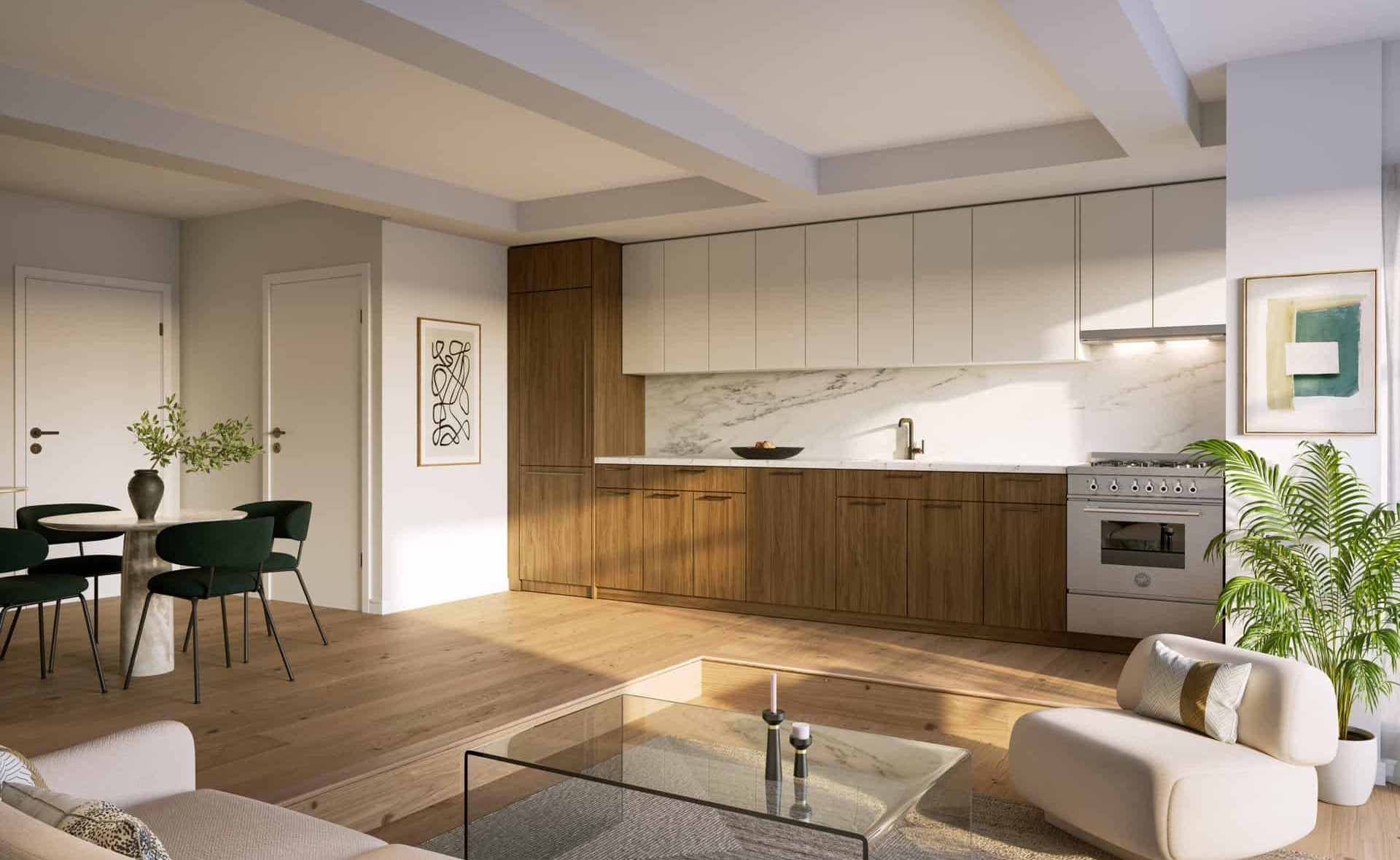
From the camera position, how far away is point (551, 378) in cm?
708

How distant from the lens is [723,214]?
6.17 meters

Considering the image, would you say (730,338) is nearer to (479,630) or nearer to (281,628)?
(479,630)

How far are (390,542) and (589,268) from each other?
7.12ft

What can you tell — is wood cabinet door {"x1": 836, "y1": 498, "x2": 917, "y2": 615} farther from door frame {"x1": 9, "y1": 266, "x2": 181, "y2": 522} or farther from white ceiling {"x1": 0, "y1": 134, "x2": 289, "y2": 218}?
door frame {"x1": 9, "y1": 266, "x2": 181, "y2": 522}

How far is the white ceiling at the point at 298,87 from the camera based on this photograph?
147 inches

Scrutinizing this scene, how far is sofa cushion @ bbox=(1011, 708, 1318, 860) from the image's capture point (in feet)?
9.36

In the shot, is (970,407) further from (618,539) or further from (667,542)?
(618,539)

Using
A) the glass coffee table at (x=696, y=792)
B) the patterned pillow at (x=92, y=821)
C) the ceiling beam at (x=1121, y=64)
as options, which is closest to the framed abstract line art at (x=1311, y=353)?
the ceiling beam at (x=1121, y=64)

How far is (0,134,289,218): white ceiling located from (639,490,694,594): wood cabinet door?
122 inches

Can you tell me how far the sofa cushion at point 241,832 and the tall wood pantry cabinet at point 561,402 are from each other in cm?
461

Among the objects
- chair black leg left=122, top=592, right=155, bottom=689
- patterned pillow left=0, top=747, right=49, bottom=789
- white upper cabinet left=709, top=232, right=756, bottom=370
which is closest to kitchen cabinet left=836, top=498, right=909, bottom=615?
white upper cabinet left=709, top=232, right=756, bottom=370

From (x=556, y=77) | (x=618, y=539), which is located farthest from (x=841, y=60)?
(x=618, y=539)

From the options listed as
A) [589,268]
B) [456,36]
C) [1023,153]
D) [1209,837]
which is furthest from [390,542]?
[1209,837]

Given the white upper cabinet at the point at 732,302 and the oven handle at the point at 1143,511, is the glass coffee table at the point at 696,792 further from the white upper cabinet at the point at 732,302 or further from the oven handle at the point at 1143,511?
the white upper cabinet at the point at 732,302
